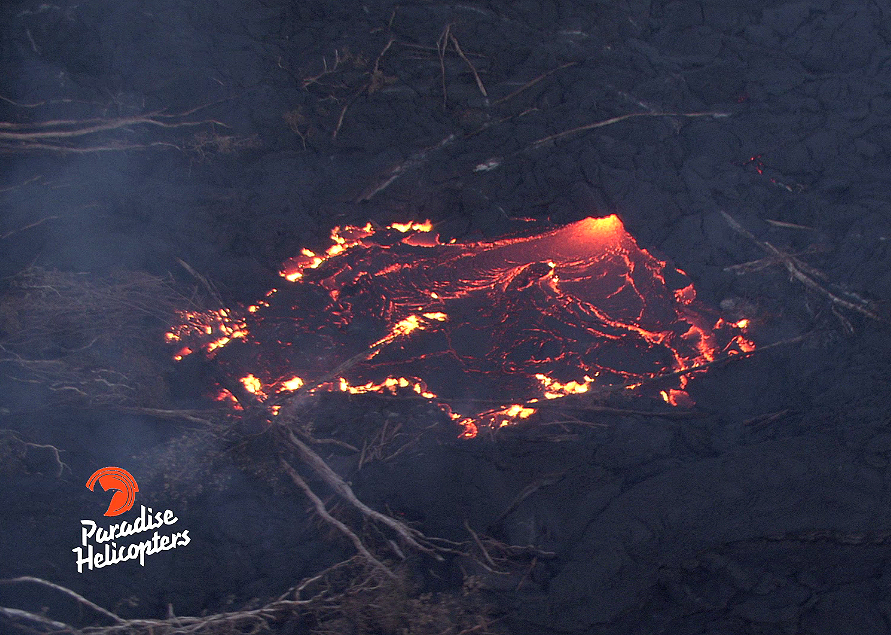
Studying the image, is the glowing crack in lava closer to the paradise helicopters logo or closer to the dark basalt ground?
the dark basalt ground

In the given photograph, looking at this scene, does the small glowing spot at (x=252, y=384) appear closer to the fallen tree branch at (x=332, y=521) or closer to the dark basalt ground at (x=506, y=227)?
the dark basalt ground at (x=506, y=227)

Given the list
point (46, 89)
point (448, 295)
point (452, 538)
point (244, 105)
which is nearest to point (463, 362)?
point (448, 295)

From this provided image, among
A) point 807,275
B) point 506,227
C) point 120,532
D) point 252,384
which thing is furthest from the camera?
point 506,227

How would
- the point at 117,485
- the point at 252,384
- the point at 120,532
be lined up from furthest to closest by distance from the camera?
the point at 252,384, the point at 117,485, the point at 120,532

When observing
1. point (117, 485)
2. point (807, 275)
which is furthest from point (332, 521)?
point (807, 275)

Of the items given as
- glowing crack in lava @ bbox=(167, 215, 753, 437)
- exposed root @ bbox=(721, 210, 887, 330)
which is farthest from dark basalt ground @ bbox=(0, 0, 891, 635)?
glowing crack in lava @ bbox=(167, 215, 753, 437)

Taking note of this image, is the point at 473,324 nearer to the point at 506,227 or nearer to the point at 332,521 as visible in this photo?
the point at 506,227

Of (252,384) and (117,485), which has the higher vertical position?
(252,384)
